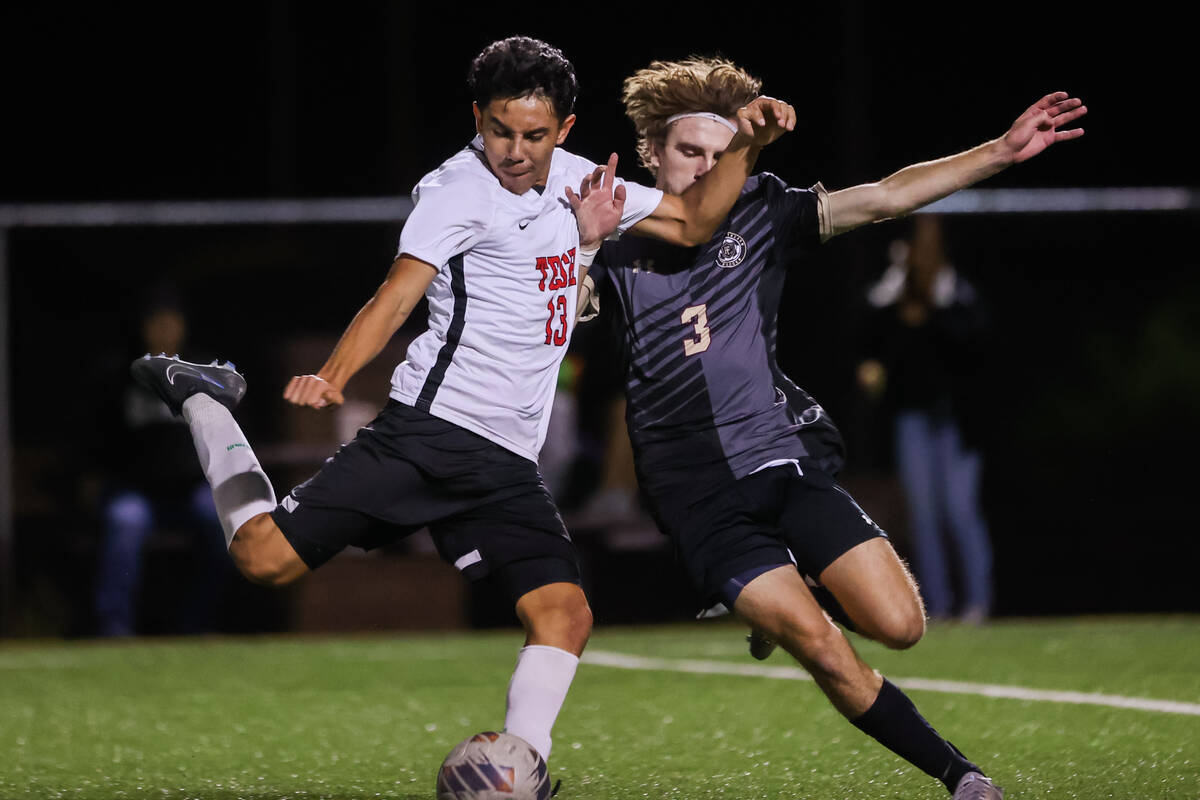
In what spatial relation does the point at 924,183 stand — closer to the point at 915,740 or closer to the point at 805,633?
the point at 805,633

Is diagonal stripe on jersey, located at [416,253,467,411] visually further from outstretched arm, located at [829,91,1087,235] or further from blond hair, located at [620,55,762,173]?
outstretched arm, located at [829,91,1087,235]

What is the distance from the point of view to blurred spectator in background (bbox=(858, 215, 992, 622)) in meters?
8.84

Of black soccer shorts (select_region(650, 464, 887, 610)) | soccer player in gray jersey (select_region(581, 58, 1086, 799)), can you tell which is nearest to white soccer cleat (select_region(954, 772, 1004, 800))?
soccer player in gray jersey (select_region(581, 58, 1086, 799))

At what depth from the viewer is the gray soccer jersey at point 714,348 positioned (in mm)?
4445

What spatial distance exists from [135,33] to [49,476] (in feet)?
21.7

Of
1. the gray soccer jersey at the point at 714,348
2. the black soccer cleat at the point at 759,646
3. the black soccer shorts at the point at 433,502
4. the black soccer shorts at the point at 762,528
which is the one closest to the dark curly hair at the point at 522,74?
the gray soccer jersey at the point at 714,348

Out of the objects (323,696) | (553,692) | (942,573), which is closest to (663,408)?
(553,692)

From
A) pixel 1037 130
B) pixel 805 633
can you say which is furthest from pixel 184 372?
pixel 1037 130

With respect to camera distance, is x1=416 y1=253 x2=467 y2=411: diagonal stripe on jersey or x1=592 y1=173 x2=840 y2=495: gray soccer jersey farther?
x1=592 y1=173 x2=840 y2=495: gray soccer jersey

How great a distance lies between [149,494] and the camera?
9.11m

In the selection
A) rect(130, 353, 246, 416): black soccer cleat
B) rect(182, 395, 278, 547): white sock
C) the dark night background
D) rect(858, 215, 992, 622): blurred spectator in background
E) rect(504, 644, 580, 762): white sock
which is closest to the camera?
rect(504, 644, 580, 762): white sock

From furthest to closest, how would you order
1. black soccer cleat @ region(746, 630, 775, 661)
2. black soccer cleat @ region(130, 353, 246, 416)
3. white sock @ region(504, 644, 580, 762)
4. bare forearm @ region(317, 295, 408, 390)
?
black soccer cleat @ region(130, 353, 246, 416), black soccer cleat @ region(746, 630, 775, 661), white sock @ region(504, 644, 580, 762), bare forearm @ region(317, 295, 408, 390)

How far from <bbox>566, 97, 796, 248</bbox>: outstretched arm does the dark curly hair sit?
0.22 metres

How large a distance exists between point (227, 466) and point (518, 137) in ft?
3.76
